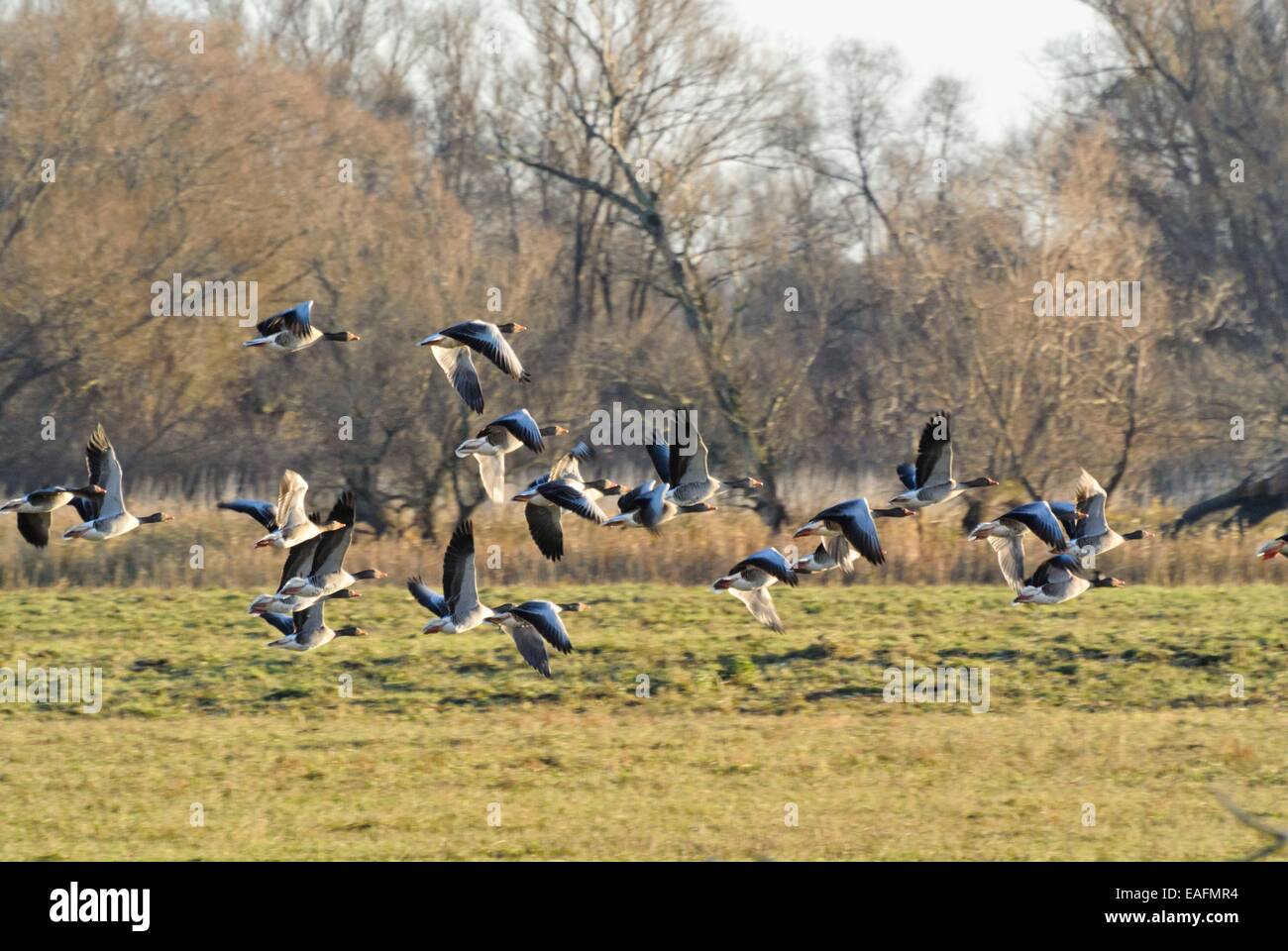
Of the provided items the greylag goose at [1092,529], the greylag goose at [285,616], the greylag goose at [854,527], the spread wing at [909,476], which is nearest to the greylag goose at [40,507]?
the greylag goose at [285,616]

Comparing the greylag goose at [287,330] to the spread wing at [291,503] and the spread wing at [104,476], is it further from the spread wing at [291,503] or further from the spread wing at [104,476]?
the spread wing at [104,476]

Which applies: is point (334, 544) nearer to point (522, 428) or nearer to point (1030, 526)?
point (522, 428)

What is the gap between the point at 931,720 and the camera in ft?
55.9

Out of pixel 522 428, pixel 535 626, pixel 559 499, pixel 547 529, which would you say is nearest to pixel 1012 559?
pixel 547 529

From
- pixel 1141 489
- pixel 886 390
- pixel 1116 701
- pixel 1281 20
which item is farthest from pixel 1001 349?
pixel 1281 20

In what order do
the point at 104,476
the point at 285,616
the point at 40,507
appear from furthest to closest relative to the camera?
1. the point at 285,616
2. the point at 104,476
3. the point at 40,507

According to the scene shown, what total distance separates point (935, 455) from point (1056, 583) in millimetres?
1940

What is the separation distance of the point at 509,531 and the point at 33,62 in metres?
13.8

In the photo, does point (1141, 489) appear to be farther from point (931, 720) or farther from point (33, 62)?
point (33, 62)

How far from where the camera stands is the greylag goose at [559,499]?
10.9 meters

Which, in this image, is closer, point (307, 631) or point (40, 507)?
point (40, 507)

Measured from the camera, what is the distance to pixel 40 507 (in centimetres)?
1184

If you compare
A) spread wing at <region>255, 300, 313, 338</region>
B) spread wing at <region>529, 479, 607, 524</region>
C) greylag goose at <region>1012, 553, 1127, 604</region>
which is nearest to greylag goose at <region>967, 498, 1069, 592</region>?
greylag goose at <region>1012, 553, 1127, 604</region>

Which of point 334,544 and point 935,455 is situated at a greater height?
point 935,455
